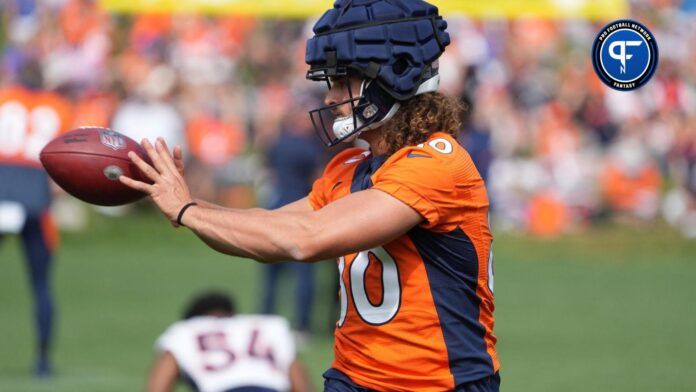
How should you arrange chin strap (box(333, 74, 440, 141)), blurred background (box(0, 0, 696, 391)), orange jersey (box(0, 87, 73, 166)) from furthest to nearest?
blurred background (box(0, 0, 696, 391))
orange jersey (box(0, 87, 73, 166))
chin strap (box(333, 74, 440, 141))

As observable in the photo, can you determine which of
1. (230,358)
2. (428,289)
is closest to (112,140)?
(428,289)

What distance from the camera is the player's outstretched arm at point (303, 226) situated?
11.7 ft

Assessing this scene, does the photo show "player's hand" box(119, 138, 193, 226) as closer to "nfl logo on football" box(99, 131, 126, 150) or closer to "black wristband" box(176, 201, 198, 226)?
"black wristband" box(176, 201, 198, 226)

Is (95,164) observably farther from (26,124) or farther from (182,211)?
(26,124)

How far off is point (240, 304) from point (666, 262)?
6.73 m

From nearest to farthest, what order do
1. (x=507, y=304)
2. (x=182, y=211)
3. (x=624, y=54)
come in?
(x=182, y=211) → (x=624, y=54) → (x=507, y=304)

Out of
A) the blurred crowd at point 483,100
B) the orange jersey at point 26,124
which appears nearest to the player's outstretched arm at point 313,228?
the orange jersey at point 26,124

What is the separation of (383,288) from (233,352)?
1800 mm

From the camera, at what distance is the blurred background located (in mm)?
10391

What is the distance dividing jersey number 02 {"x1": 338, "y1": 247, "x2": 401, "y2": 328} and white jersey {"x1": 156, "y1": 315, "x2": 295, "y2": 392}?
65.4 inches

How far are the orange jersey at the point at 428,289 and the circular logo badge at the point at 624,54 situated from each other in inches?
42.9

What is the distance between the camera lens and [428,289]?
375 centimetres

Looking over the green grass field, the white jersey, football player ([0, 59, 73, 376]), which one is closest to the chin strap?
the white jersey

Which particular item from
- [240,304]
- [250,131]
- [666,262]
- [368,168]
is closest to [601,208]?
[666,262]
